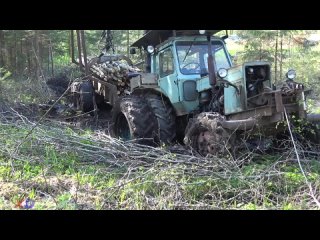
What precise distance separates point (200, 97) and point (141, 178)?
9.83 ft

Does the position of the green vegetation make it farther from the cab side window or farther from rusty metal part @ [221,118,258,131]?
the cab side window

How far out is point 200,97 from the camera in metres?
8.02

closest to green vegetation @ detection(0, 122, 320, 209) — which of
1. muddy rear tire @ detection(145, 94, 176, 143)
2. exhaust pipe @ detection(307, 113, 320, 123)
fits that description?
exhaust pipe @ detection(307, 113, 320, 123)

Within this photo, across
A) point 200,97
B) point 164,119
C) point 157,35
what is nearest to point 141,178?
point 164,119

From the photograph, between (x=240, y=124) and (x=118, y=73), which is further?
(x=118, y=73)

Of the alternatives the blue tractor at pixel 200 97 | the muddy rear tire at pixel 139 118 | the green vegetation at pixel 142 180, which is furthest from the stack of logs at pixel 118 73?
the green vegetation at pixel 142 180

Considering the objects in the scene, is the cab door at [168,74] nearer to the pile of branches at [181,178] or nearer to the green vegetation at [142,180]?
the pile of branches at [181,178]

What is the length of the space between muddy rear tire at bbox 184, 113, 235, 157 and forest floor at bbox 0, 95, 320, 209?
169 millimetres

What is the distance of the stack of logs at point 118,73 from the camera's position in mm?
10969

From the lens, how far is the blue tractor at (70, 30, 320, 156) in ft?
21.2

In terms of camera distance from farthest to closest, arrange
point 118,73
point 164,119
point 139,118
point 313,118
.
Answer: point 118,73
point 139,118
point 164,119
point 313,118

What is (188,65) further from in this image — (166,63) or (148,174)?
(148,174)

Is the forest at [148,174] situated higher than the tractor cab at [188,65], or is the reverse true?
the tractor cab at [188,65]
